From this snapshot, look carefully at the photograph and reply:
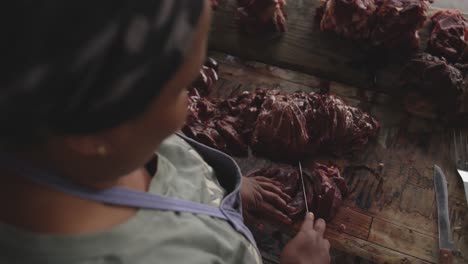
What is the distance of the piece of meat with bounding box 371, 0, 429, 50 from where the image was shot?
2326 millimetres

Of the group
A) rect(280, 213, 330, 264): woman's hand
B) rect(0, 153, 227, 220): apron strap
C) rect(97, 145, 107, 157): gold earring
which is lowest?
rect(280, 213, 330, 264): woman's hand

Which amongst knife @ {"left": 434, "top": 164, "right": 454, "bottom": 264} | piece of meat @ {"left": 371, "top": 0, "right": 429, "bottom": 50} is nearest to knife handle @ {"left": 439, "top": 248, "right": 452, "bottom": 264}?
knife @ {"left": 434, "top": 164, "right": 454, "bottom": 264}

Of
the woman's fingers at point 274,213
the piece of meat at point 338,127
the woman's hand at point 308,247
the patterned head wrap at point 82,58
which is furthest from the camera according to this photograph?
the piece of meat at point 338,127

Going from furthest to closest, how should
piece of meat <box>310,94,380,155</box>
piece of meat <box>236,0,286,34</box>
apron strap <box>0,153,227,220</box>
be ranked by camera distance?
1. piece of meat <box>236,0,286,34</box>
2. piece of meat <box>310,94,380,155</box>
3. apron strap <box>0,153,227,220</box>

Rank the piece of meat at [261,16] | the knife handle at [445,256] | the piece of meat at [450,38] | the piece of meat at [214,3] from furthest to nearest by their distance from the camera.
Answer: the piece of meat at [214,3] → the piece of meat at [261,16] → the piece of meat at [450,38] → the knife handle at [445,256]

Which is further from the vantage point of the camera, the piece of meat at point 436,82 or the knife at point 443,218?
the piece of meat at point 436,82

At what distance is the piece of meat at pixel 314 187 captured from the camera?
1.87 metres

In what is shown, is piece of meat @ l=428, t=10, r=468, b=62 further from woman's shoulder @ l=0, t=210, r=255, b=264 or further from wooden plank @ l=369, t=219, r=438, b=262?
woman's shoulder @ l=0, t=210, r=255, b=264

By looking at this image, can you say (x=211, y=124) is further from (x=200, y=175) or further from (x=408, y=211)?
(x=408, y=211)

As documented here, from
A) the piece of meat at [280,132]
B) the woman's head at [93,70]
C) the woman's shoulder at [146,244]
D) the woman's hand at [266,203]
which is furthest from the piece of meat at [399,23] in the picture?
the woman's head at [93,70]

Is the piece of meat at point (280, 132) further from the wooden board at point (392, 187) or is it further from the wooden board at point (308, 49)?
the wooden board at point (308, 49)

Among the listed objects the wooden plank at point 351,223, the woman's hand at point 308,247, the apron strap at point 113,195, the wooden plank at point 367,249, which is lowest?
the wooden plank at point 367,249

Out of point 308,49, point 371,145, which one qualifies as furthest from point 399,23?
point 371,145

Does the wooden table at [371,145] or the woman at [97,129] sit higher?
the woman at [97,129]
